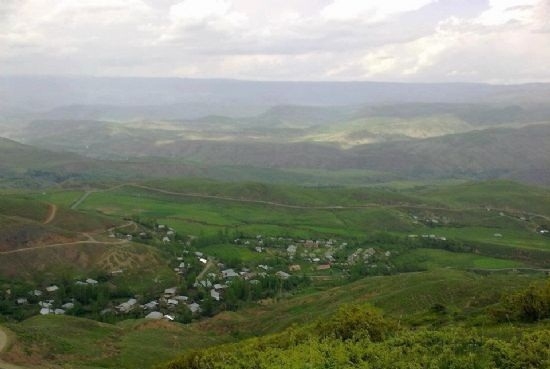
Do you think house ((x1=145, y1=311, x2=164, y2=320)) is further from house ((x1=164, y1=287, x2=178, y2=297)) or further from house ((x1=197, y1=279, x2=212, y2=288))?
house ((x1=197, y1=279, x2=212, y2=288))

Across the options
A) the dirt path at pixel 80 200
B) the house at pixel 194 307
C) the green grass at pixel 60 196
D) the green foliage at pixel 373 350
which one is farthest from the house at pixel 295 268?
the green grass at pixel 60 196

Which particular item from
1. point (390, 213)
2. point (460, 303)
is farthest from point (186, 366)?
point (390, 213)

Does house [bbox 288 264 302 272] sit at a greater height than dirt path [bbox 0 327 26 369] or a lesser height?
lesser

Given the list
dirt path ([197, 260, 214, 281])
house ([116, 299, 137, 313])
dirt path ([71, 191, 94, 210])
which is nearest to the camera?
house ([116, 299, 137, 313])

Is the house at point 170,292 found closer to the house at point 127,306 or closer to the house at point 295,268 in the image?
the house at point 127,306

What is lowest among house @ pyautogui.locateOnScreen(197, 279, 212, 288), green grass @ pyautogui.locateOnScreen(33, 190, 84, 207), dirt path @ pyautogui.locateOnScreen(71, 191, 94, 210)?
house @ pyautogui.locateOnScreen(197, 279, 212, 288)

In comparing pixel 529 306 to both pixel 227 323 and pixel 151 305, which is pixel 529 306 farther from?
pixel 151 305

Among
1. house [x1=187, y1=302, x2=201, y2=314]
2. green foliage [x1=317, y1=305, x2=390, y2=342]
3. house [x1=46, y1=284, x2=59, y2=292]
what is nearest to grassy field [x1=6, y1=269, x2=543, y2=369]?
house [x1=187, y1=302, x2=201, y2=314]

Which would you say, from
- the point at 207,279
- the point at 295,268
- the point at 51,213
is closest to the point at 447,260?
the point at 295,268

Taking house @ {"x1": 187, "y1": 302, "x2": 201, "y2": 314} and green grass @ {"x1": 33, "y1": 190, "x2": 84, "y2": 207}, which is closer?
house @ {"x1": 187, "y1": 302, "x2": 201, "y2": 314}

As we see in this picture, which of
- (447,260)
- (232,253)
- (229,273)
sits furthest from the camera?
(232,253)

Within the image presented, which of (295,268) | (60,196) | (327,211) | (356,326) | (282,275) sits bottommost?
(295,268)
